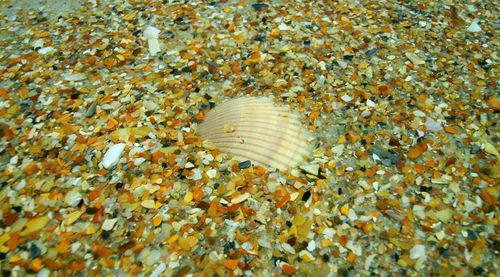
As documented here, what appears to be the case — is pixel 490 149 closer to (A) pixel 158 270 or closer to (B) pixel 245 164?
(B) pixel 245 164

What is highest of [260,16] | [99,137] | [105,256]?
[260,16]

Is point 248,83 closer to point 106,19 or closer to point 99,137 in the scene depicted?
point 99,137

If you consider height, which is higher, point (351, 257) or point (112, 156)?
point (112, 156)

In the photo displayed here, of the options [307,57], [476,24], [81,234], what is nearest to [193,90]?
[307,57]

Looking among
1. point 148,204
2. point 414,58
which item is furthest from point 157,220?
point 414,58

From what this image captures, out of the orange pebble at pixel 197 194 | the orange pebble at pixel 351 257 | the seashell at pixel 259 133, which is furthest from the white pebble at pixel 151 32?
the orange pebble at pixel 351 257

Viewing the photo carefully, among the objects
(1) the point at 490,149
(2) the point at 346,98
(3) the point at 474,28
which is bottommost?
(1) the point at 490,149
